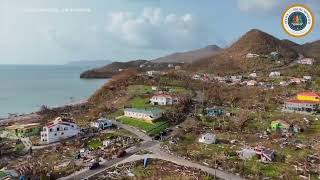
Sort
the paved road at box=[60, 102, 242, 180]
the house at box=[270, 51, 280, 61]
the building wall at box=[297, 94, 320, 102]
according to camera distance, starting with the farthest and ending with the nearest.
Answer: the house at box=[270, 51, 280, 61], the building wall at box=[297, 94, 320, 102], the paved road at box=[60, 102, 242, 180]

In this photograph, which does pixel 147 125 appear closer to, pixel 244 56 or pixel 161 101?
pixel 161 101

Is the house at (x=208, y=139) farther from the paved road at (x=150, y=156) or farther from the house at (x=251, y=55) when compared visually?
the house at (x=251, y=55)

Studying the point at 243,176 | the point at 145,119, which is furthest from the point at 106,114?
the point at 243,176

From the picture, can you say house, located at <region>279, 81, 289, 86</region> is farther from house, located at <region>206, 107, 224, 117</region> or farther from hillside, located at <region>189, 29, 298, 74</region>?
hillside, located at <region>189, 29, 298, 74</region>

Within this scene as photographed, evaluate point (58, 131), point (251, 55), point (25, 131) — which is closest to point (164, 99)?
point (58, 131)

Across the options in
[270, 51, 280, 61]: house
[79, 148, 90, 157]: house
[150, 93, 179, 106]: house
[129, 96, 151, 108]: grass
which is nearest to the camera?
[79, 148, 90, 157]: house

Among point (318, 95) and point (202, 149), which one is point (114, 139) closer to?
point (202, 149)

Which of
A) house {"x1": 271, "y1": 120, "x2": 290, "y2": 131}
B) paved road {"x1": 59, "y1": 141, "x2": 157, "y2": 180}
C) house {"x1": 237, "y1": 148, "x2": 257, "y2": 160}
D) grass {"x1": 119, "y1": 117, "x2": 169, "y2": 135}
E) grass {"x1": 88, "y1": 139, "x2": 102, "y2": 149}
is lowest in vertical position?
paved road {"x1": 59, "y1": 141, "x2": 157, "y2": 180}

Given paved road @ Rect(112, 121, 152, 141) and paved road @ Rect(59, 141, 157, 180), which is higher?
paved road @ Rect(112, 121, 152, 141)

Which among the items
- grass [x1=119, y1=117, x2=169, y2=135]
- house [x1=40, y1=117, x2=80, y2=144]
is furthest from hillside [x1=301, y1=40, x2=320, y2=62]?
house [x1=40, y1=117, x2=80, y2=144]
